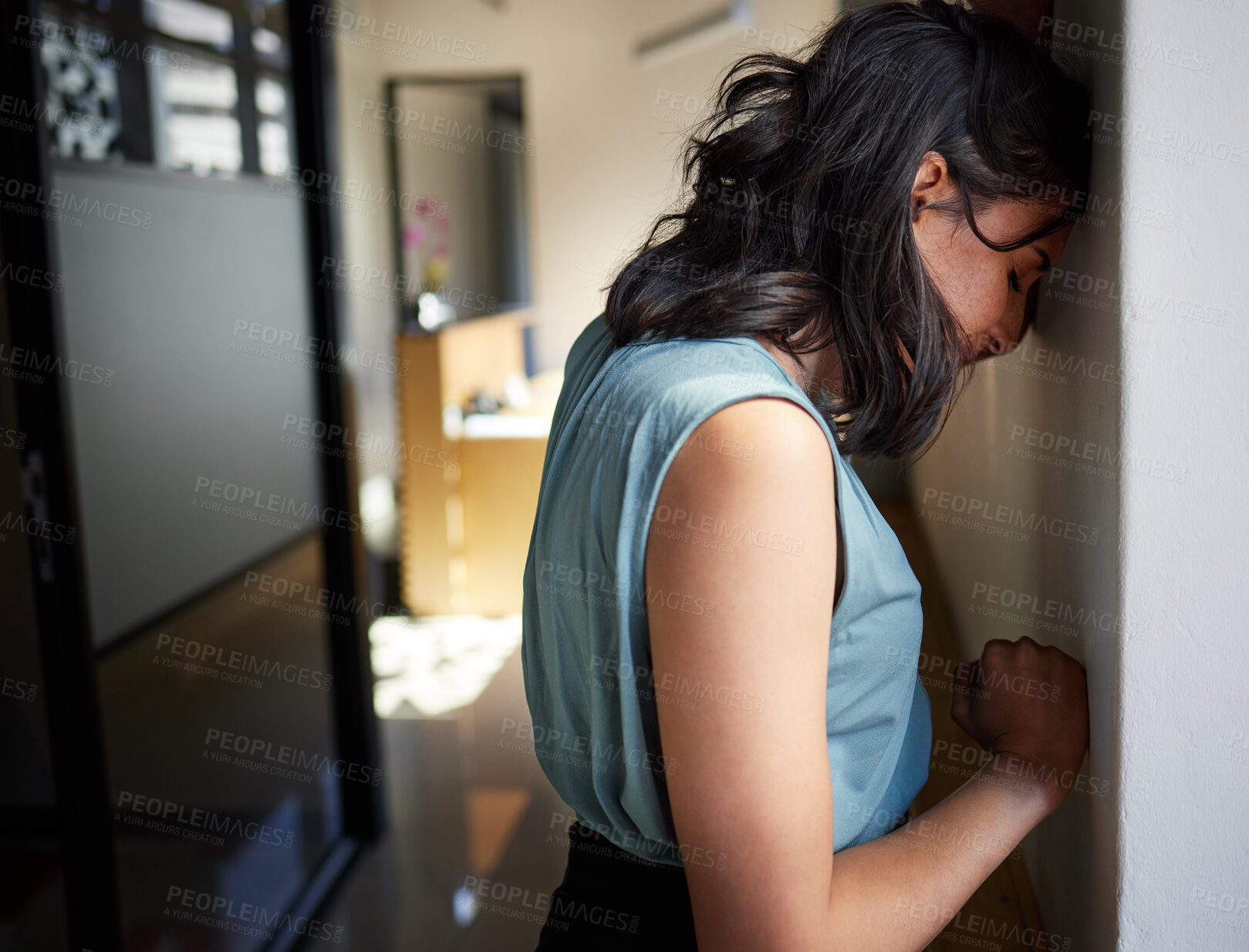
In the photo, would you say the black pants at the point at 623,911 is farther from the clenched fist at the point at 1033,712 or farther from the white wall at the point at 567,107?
the white wall at the point at 567,107

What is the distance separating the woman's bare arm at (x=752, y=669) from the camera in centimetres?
56

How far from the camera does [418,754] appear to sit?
2.95 metres

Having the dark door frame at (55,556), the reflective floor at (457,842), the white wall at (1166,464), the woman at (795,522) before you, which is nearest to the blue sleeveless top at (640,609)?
the woman at (795,522)

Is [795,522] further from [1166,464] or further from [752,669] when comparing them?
[1166,464]

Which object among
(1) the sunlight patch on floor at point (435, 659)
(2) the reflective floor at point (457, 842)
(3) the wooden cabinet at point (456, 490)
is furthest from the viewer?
(3) the wooden cabinet at point (456, 490)

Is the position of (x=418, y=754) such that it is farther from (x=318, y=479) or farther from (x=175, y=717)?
(x=318, y=479)

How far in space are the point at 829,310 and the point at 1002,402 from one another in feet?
1.88

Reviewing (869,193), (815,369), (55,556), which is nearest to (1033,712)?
(815,369)

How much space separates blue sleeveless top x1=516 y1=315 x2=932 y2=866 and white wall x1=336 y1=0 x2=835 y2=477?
5.36 m

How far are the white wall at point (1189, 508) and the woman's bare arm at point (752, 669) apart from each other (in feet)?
0.93

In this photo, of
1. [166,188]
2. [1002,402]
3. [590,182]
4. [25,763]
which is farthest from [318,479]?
[590,182]

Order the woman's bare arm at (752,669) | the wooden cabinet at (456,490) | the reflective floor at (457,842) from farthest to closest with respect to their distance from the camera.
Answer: the wooden cabinet at (456,490), the reflective floor at (457,842), the woman's bare arm at (752,669)

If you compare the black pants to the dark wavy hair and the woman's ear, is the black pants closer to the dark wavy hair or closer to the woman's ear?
the dark wavy hair

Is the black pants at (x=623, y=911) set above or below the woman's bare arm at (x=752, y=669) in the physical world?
below
